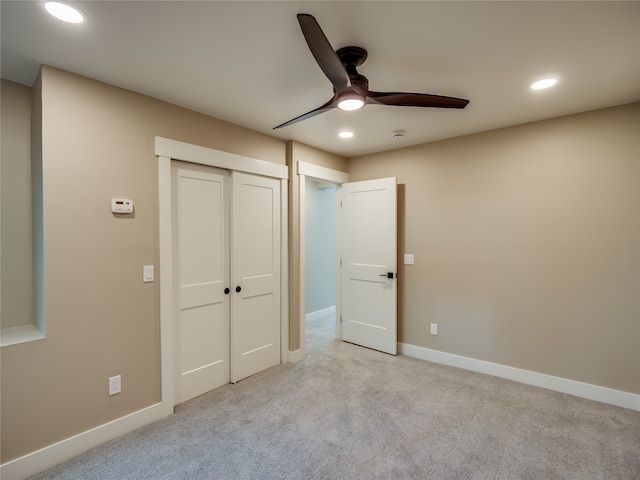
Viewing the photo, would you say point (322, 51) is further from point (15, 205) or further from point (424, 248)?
point (424, 248)

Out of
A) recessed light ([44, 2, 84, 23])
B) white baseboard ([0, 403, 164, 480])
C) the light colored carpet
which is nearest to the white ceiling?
recessed light ([44, 2, 84, 23])

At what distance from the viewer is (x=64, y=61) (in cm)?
185

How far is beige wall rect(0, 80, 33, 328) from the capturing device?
2045 millimetres

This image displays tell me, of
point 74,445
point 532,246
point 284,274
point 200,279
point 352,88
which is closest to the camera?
point 352,88

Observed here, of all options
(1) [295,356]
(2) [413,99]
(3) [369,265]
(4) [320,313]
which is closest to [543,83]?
(2) [413,99]

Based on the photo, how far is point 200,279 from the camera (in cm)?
268

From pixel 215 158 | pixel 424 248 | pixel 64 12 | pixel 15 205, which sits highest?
pixel 64 12

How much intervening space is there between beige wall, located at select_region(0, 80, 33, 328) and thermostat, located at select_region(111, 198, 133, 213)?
600 millimetres

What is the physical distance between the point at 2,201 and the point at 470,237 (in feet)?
13.0

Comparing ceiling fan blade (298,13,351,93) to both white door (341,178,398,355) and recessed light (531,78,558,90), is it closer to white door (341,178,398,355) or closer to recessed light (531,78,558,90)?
recessed light (531,78,558,90)

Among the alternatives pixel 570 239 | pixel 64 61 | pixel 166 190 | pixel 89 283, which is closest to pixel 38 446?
pixel 89 283

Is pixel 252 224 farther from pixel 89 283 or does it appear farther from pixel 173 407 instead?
pixel 173 407

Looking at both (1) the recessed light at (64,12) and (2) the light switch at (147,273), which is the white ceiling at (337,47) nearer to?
(1) the recessed light at (64,12)

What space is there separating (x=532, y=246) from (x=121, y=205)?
11.7 ft
